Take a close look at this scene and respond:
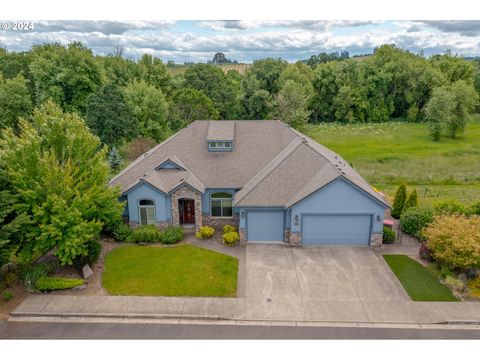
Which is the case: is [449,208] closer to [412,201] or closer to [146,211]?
[412,201]

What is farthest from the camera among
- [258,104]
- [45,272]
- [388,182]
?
[258,104]

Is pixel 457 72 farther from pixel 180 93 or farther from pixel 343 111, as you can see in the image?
pixel 180 93

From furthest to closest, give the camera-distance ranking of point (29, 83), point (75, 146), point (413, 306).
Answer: point (29, 83) → point (75, 146) → point (413, 306)

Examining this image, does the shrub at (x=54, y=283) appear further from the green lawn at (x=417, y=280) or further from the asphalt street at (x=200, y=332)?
the green lawn at (x=417, y=280)

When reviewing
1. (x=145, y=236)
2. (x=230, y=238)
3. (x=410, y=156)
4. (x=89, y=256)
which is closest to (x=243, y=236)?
(x=230, y=238)

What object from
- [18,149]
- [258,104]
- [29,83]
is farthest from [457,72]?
[18,149]

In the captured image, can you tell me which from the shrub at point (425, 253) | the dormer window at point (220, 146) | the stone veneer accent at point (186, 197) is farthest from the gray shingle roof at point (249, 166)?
the shrub at point (425, 253)
